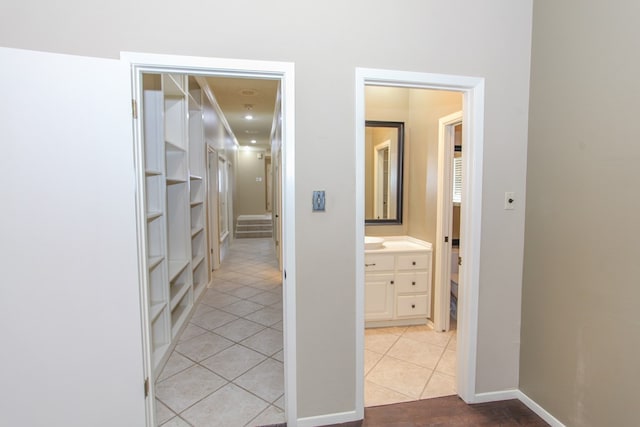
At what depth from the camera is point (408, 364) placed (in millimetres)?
2559

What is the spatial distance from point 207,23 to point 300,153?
805 mm

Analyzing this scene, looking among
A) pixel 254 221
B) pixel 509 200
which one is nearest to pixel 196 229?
pixel 509 200

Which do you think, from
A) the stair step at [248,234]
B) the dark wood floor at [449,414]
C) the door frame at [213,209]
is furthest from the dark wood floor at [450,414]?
the stair step at [248,234]

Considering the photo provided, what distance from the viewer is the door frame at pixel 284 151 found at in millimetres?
1605

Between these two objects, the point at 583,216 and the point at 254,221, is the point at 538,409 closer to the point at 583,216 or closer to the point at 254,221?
the point at 583,216

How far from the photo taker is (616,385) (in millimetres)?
1527

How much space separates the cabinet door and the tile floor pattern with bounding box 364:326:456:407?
172 mm

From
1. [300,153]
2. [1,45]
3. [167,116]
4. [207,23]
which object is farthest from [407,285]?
[1,45]

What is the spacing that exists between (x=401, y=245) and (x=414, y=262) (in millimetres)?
231

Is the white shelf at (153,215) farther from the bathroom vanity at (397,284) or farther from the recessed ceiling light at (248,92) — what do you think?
the recessed ceiling light at (248,92)

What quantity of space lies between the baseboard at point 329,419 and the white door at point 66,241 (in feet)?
3.16

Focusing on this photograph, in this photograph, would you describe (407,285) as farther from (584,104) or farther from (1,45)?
(1,45)

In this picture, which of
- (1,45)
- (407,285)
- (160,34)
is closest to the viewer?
(1,45)

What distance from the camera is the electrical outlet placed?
2018 millimetres
